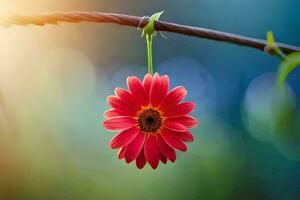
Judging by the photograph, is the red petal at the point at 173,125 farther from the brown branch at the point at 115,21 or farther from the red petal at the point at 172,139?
the brown branch at the point at 115,21

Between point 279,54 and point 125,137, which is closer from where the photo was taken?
point 279,54

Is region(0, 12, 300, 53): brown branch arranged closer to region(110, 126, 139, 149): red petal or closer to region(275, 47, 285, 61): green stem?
region(275, 47, 285, 61): green stem

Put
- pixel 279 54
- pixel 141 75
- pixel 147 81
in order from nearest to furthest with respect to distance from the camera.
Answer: pixel 279 54
pixel 147 81
pixel 141 75

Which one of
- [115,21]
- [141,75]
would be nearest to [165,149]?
[115,21]

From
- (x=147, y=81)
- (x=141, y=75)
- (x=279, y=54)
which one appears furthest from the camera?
(x=141, y=75)

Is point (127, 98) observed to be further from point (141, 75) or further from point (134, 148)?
point (141, 75)

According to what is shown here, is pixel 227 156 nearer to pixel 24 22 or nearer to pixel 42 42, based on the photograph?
pixel 42 42

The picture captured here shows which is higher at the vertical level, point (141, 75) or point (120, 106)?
point (141, 75)
